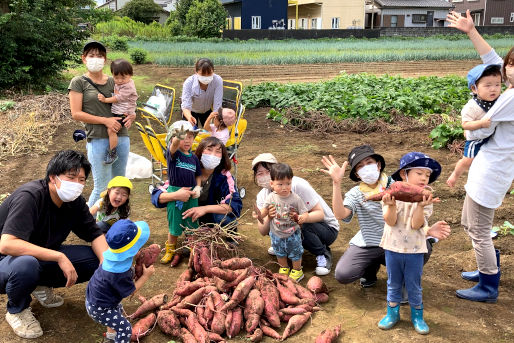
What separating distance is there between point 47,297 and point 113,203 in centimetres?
85

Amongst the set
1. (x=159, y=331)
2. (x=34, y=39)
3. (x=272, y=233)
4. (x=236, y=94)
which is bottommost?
(x=159, y=331)

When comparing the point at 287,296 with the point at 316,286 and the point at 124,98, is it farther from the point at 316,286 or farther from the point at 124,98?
the point at 124,98

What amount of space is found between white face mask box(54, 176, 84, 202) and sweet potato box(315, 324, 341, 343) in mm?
1880

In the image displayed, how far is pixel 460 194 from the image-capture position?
19.0 feet

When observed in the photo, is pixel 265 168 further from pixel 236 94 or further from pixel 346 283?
pixel 236 94

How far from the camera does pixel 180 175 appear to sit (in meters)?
4.18

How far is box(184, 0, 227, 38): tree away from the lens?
29.0 m

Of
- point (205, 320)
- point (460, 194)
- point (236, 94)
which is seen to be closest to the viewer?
point (205, 320)

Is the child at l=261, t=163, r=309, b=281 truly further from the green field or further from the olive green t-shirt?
the green field

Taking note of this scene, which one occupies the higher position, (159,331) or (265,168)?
(265,168)

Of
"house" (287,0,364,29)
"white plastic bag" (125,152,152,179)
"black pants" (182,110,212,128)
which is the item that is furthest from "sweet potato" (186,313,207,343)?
"house" (287,0,364,29)

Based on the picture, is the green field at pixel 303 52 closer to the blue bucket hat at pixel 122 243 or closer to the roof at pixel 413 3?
the blue bucket hat at pixel 122 243

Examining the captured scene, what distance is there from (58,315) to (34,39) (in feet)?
32.5

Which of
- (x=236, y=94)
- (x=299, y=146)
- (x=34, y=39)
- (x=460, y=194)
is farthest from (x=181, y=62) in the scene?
(x=460, y=194)
